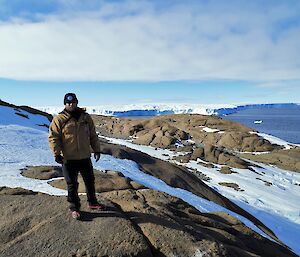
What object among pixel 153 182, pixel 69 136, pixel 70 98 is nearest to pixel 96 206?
pixel 69 136

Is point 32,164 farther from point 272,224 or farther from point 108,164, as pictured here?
point 272,224

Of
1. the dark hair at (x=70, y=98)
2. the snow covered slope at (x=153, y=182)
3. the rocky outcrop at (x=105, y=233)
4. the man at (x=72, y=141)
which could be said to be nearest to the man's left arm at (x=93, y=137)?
the man at (x=72, y=141)

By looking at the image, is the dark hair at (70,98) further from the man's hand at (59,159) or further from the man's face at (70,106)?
the man's hand at (59,159)

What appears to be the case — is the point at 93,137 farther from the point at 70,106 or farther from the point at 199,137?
the point at 199,137

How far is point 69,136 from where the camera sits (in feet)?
24.2

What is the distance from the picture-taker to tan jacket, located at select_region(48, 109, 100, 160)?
286 inches

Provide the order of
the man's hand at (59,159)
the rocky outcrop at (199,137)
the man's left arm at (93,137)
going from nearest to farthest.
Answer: the man's hand at (59,159)
the man's left arm at (93,137)
the rocky outcrop at (199,137)

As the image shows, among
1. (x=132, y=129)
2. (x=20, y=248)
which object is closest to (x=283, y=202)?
(x=20, y=248)

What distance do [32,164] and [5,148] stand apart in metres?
3.33

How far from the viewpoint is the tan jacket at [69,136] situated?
7.26 meters

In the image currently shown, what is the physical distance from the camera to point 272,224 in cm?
1753

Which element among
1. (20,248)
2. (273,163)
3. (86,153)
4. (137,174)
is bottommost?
(273,163)

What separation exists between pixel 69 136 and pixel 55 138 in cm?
29

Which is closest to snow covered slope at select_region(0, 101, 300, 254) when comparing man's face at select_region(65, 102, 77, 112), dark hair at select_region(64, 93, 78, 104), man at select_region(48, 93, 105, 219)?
man at select_region(48, 93, 105, 219)
